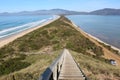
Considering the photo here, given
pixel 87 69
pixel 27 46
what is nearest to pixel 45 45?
pixel 27 46

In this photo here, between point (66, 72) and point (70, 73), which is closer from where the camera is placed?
point (70, 73)

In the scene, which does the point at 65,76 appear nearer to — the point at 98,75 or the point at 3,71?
the point at 98,75

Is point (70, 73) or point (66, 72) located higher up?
point (70, 73)

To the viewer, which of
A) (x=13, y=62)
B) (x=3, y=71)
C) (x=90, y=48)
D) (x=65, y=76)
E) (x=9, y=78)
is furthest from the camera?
(x=90, y=48)

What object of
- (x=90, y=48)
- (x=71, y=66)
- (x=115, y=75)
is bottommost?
(x=90, y=48)

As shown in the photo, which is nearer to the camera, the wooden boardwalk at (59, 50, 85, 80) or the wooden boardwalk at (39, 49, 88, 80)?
the wooden boardwalk at (39, 49, 88, 80)

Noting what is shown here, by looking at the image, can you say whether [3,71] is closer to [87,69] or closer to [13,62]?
[13,62]

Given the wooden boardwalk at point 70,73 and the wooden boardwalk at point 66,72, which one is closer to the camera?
the wooden boardwalk at point 66,72

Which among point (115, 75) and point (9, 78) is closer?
point (9, 78)

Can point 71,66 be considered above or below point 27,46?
above

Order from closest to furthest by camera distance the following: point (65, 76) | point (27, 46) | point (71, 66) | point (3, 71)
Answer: point (65, 76)
point (71, 66)
point (3, 71)
point (27, 46)
